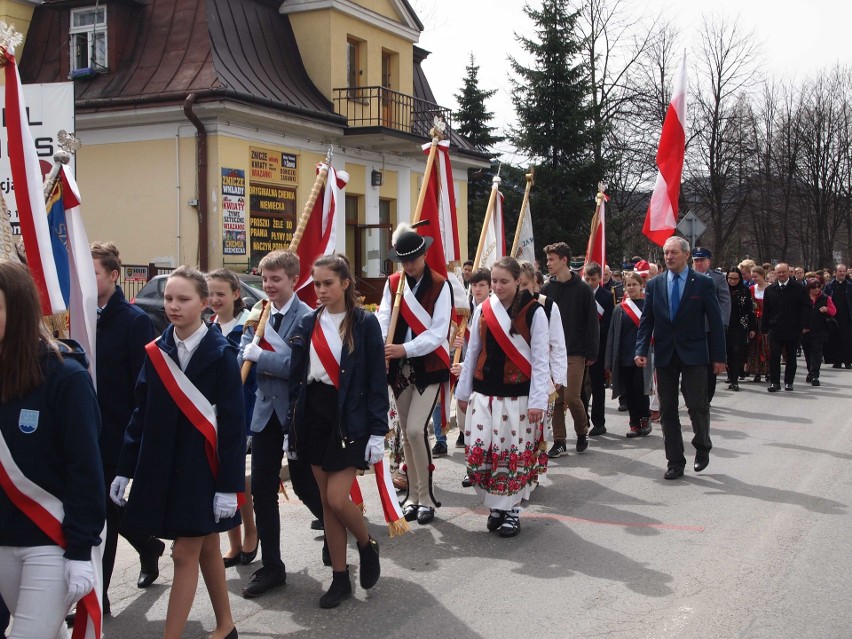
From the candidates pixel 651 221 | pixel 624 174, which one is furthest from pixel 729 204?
pixel 651 221

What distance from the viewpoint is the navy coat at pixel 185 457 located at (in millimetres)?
4082

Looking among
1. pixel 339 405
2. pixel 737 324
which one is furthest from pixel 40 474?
pixel 737 324

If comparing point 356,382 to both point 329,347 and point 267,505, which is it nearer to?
point 329,347

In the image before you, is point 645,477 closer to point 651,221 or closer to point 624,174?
point 651,221

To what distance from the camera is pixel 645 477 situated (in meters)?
8.29

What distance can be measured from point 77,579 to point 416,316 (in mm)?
3863

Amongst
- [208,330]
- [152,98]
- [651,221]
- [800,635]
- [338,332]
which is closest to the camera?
[208,330]

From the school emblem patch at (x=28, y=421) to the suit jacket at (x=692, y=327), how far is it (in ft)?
20.3

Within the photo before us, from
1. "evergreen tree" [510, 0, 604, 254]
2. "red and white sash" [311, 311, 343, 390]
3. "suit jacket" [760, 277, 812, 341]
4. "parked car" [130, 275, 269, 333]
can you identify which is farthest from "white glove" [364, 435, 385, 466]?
"evergreen tree" [510, 0, 604, 254]

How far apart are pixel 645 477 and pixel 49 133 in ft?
20.4

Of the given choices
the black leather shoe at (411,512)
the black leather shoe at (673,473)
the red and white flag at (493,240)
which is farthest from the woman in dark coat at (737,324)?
A: the black leather shoe at (411,512)

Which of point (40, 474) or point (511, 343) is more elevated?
point (511, 343)

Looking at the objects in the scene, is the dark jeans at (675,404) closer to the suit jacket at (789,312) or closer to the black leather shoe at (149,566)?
the black leather shoe at (149,566)

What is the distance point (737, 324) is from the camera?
15344 millimetres
